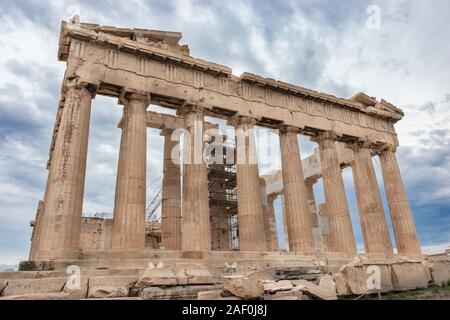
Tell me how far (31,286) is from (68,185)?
5169 mm

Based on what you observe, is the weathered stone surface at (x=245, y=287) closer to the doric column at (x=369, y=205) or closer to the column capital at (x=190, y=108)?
the column capital at (x=190, y=108)

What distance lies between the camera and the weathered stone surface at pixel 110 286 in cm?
840

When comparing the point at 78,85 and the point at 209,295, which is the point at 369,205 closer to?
the point at 209,295

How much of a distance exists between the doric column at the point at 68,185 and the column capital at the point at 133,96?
5.09 feet

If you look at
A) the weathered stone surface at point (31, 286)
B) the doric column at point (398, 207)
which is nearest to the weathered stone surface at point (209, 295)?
the weathered stone surface at point (31, 286)

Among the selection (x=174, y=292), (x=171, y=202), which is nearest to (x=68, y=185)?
(x=171, y=202)

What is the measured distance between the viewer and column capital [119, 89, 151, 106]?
16608 millimetres

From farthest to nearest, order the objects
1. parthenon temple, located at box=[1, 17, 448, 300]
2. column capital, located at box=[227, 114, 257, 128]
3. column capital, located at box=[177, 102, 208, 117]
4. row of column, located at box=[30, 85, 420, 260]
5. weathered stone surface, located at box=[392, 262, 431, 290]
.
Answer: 1. column capital, located at box=[227, 114, 257, 128]
2. column capital, located at box=[177, 102, 208, 117]
3. parthenon temple, located at box=[1, 17, 448, 300]
4. row of column, located at box=[30, 85, 420, 260]
5. weathered stone surface, located at box=[392, 262, 431, 290]

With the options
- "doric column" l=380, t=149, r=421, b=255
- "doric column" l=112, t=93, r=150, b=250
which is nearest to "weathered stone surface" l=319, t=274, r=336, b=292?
"doric column" l=112, t=93, r=150, b=250

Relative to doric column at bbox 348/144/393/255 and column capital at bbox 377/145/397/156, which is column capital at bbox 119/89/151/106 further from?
column capital at bbox 377/145/397/156

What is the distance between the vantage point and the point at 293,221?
1922 centimetres

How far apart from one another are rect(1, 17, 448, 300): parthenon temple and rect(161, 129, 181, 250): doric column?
61 mm
